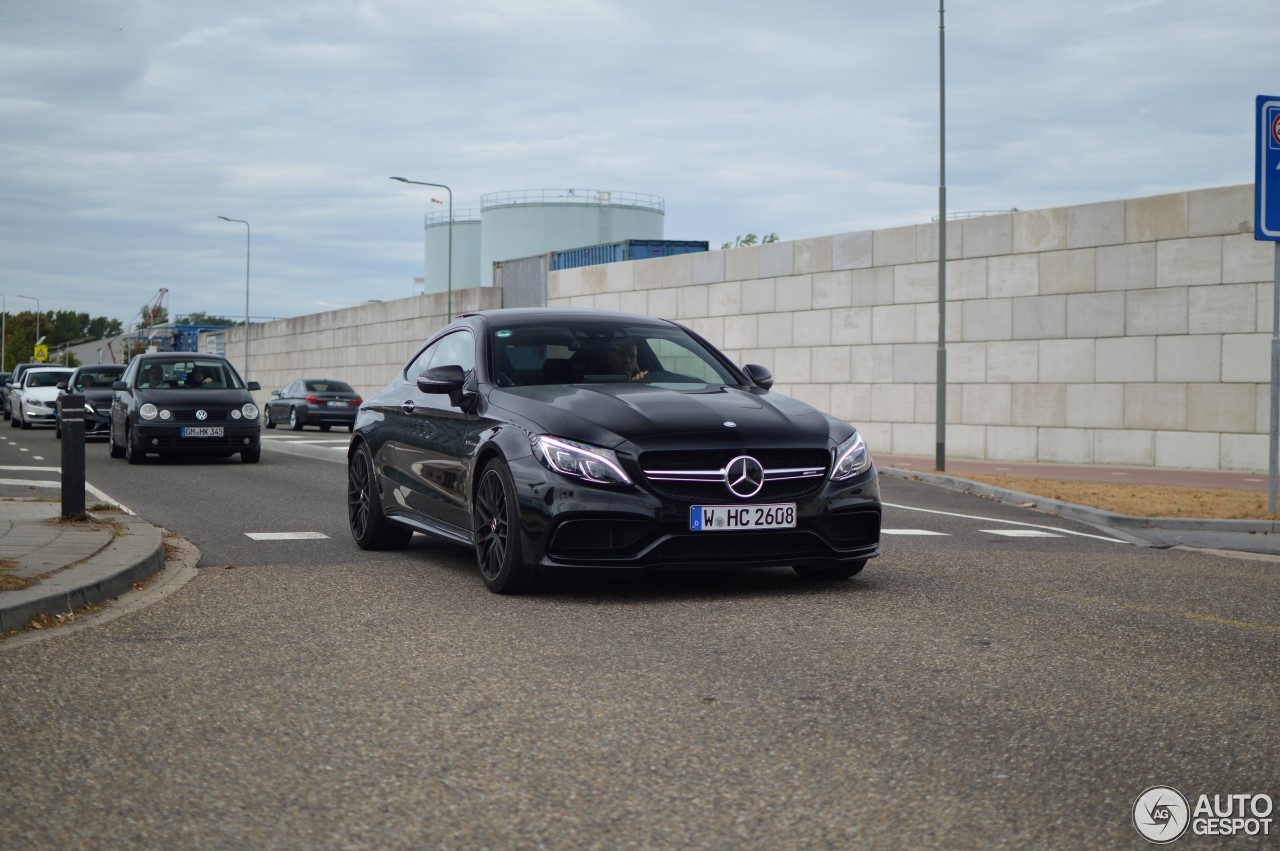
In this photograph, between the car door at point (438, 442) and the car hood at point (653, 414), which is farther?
the car door at point (438, 442)

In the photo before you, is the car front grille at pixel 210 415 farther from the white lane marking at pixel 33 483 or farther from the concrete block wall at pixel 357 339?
the concrete block wall at pixel 357 339

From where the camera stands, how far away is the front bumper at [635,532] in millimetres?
6969

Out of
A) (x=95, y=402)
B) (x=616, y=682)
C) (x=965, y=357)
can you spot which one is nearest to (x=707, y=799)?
(x=616, y=682)

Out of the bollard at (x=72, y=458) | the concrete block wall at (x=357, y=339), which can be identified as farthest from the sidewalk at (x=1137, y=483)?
the concrete block wall at (x=357, y=339)

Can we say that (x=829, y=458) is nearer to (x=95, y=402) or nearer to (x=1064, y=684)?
(x=1064, y=684)

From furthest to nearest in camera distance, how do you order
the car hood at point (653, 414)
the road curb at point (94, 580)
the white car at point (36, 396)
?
the white car at point (36, 396) → the car hood at point (653, 414) → the road curb at point (94, 580)

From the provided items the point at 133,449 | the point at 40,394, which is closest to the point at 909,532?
the point at 133,449

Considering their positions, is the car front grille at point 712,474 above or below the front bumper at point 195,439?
above

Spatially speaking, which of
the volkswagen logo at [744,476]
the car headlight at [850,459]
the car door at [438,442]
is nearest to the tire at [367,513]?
the car door at [438,442]

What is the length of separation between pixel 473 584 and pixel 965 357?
20442mm

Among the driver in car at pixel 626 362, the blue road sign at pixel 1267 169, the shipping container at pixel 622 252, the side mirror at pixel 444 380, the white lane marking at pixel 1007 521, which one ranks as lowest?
the white lane marking at pixel 1007 521

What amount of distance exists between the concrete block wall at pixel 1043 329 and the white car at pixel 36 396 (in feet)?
58.8

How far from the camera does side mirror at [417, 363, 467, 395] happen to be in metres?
8.09

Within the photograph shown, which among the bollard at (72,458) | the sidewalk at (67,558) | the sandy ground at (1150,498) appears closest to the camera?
the sidewalk at (67,558)
